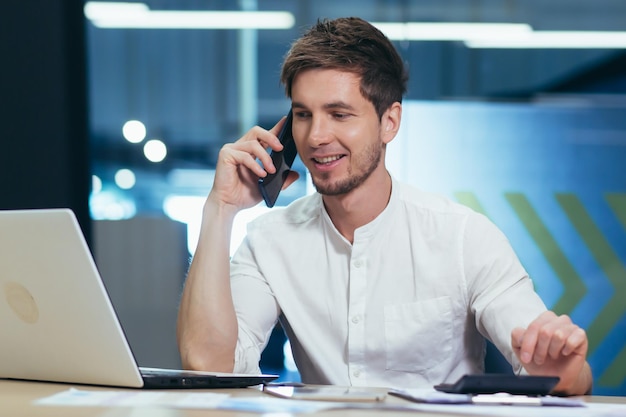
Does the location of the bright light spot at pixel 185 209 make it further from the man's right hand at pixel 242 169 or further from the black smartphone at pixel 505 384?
the black smartphone at pixel 505 384

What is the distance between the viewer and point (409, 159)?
3.68 m

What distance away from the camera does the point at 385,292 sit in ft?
6.23

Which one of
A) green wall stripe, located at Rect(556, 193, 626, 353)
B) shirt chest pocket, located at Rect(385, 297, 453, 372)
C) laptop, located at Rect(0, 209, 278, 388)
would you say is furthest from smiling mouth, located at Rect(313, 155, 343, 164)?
green wall stripe, located at Rect(556, 193, 626, 353)

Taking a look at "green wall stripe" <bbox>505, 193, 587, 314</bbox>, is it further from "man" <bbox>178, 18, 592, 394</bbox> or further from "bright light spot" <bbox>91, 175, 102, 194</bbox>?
"bright light spot" <bbox>91, 175, 102, 194</bbox>

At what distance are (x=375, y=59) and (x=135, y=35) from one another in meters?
2.22

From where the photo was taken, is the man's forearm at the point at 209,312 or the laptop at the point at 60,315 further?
the man's forearm at the point at 209,312

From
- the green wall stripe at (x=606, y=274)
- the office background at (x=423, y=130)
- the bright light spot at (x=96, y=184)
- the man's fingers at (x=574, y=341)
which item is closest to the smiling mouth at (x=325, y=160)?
the man's fingers at (x=574, y=341)

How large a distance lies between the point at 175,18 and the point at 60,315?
9.24 feet

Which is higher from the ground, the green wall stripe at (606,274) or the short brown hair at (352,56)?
the short brown hair at (352,56)

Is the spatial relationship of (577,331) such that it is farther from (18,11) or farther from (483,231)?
(18,11)

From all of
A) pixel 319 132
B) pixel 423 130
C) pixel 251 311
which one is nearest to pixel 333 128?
pixel 319 132

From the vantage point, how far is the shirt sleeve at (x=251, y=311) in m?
1.86

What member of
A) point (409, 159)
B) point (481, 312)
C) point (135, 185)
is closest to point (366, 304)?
point (481, 312)

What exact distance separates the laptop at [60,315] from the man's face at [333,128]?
647mm
